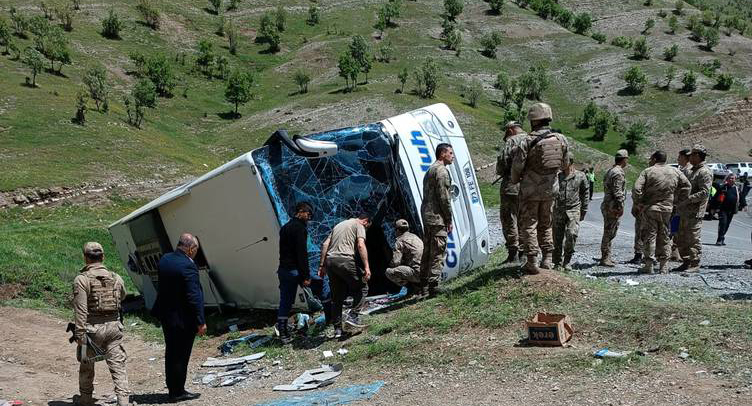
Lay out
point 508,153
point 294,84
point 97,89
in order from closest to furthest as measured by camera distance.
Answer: point 508,153, point 97,89, point 294,84

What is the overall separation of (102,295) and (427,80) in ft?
176

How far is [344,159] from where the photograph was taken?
34.5 ft

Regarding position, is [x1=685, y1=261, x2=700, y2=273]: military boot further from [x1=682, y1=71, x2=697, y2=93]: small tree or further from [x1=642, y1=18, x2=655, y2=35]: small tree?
[x1=642, y1=18, x2=655, y2=35]: small tree

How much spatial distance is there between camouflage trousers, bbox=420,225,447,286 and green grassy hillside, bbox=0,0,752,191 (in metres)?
23.2

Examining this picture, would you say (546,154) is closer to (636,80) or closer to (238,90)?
(238,90)

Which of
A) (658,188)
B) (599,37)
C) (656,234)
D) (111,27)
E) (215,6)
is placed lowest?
(599,37)

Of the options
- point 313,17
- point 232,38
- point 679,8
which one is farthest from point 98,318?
point 679,8

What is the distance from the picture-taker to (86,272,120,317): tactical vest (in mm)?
7180

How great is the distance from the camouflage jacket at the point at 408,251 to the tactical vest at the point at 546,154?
2041 millimetres

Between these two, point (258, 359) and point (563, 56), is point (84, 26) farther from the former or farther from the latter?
point (258, 359)

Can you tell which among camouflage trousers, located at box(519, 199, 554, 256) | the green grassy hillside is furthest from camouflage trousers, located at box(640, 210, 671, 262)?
the green grassy hillside

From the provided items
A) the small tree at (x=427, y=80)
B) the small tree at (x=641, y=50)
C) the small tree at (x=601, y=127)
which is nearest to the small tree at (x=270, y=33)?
the small tree at (x=427, y=80)

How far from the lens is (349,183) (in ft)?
34.6

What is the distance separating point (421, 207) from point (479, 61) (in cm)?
7385
